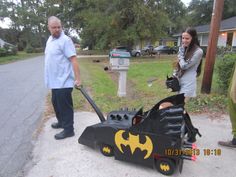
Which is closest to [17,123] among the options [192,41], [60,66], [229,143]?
[60,66]

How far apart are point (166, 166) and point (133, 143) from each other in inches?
17.8

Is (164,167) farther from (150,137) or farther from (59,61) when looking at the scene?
(59,61)

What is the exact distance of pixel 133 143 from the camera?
290 centimetres

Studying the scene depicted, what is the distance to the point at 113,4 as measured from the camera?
2302 centimetres

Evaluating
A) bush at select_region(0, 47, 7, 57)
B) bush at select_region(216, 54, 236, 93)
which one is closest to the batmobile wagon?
bush at select_region(216, 54, 236, 93)

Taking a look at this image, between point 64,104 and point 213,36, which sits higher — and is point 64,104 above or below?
below

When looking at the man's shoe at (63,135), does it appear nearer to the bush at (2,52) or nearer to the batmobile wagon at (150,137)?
the batmobile wagon at (150,137)

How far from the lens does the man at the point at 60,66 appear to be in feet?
11.8

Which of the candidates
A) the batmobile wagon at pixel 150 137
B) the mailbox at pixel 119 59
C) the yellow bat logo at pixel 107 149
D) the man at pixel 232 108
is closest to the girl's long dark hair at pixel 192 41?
the man at pixel 232 108

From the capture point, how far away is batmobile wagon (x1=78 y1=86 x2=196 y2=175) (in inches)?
106

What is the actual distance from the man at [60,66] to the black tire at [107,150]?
93 cm

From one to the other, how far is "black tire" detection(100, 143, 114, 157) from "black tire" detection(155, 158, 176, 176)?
0.64 m

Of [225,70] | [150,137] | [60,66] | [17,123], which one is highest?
[60,66]

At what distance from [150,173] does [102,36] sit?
22.6 m
